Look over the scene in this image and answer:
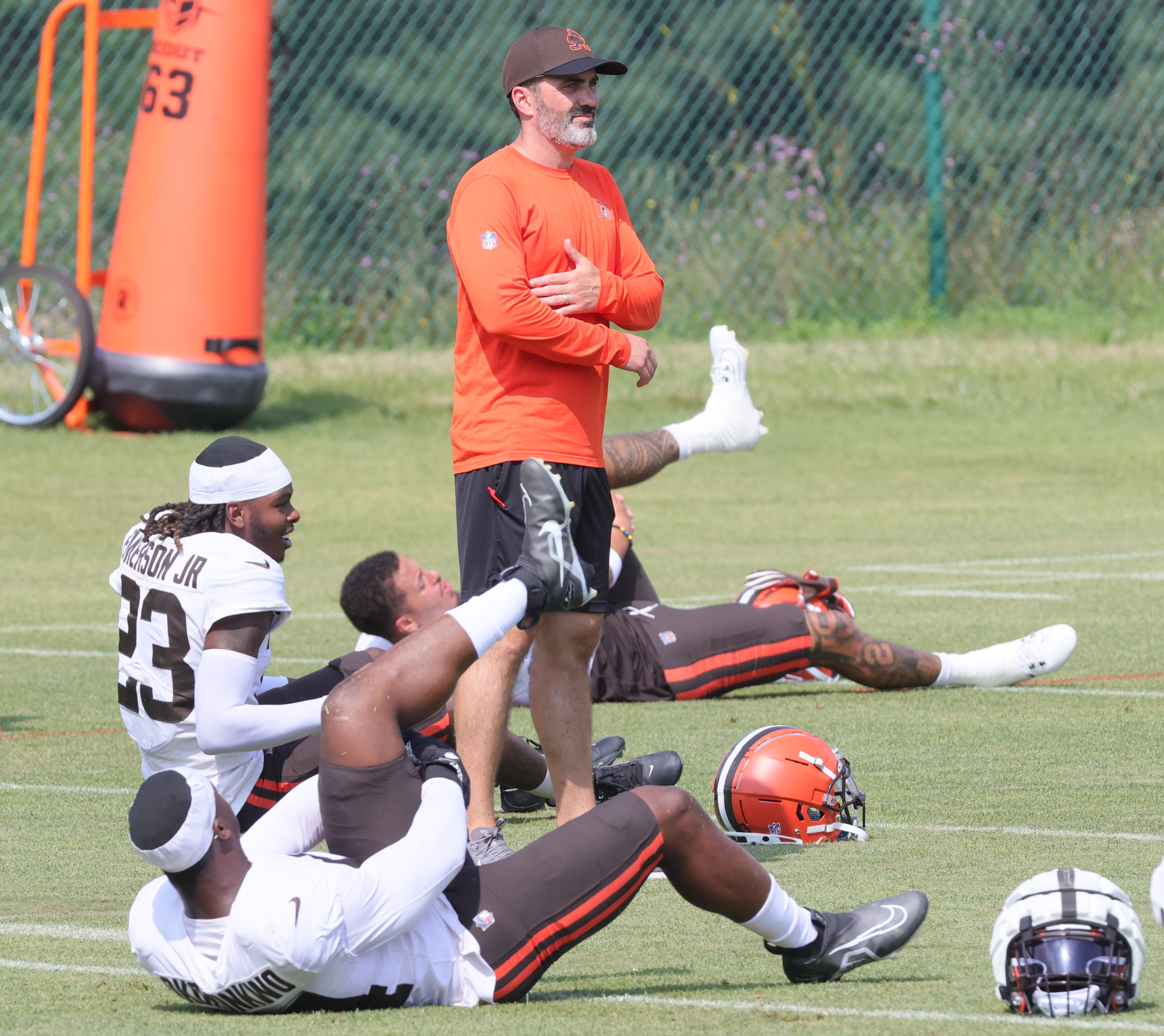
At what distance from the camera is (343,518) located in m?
17.8

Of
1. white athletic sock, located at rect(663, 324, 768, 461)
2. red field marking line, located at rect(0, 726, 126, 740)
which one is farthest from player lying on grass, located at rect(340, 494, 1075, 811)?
red field marking line, located at rect(0, 726, 126, 740)

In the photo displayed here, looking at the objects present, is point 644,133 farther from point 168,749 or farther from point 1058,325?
point 168,749

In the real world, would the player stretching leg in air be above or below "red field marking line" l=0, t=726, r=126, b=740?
above

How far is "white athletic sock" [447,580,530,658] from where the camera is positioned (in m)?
5.62

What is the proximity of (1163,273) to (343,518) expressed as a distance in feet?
36.1

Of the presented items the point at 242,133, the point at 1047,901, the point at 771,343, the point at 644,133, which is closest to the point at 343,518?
the point at 242,133

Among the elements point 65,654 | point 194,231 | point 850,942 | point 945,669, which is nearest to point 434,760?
point 850,942

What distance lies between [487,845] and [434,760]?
147cm

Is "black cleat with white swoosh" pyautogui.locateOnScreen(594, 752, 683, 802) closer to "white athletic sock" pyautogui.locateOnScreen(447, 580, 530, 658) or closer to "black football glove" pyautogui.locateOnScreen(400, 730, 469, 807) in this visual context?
"white athletic sock" pyautogui.locateOnScreen(447, 580, 530, 658)

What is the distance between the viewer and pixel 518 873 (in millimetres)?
5391

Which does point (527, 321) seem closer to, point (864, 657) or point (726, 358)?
point (864, 657)

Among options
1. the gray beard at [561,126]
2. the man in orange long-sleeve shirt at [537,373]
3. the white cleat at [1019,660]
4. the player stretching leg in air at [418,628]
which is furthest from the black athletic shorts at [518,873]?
the white cleat at [1019,660]

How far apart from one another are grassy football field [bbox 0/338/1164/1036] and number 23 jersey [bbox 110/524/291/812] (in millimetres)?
518

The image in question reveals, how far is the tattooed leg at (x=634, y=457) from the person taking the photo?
10430mm
